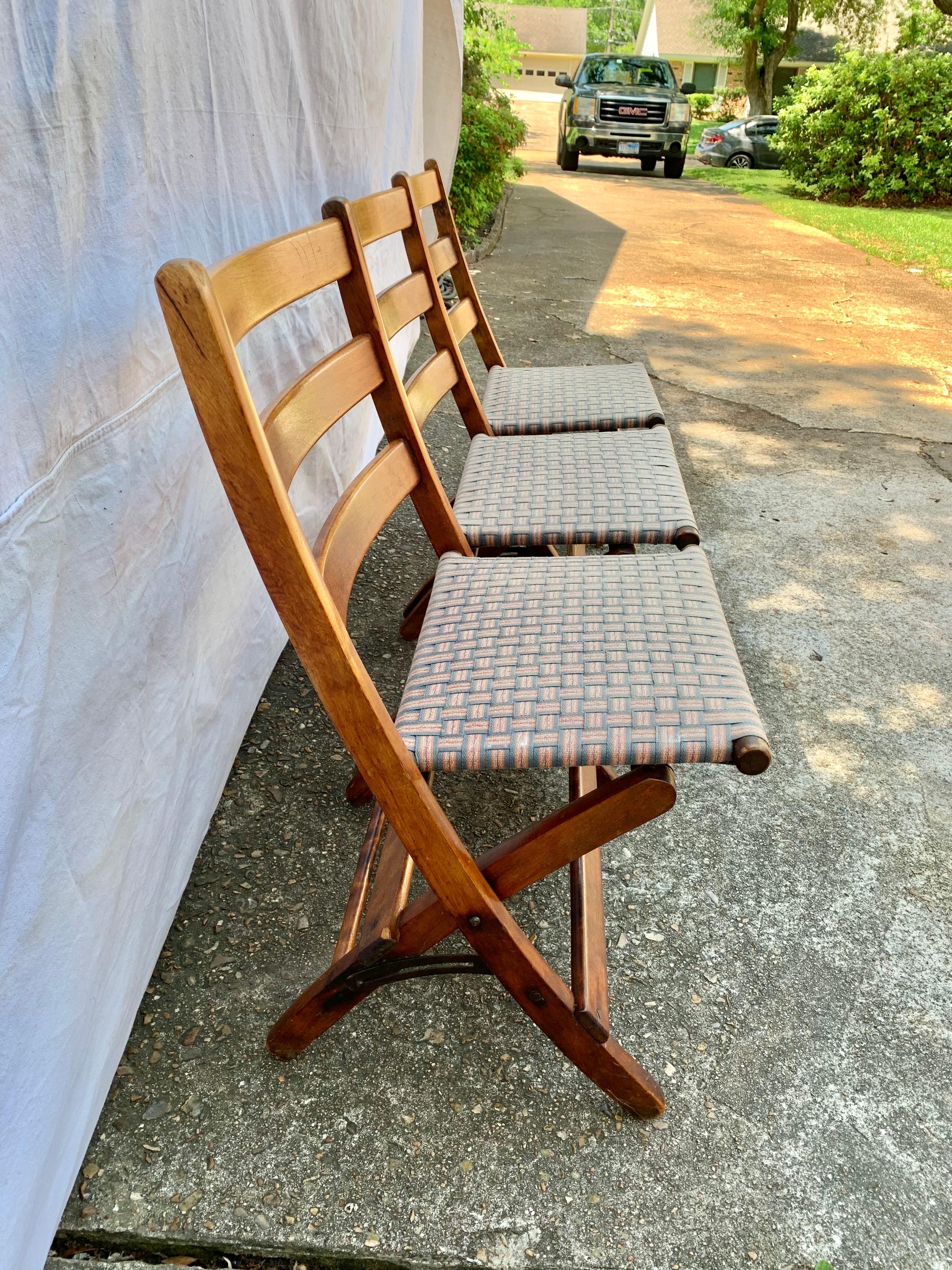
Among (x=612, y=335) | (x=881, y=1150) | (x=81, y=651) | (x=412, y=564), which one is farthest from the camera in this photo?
(x=612, y=335)

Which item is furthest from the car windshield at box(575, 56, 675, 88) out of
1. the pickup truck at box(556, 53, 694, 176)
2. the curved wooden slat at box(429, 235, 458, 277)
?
the curved wooden slat at box(429, 235, 458, 277)

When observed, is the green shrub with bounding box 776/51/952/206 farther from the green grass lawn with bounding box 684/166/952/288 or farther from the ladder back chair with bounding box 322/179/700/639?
the ladder back chair with bounding box 322/179/700/639

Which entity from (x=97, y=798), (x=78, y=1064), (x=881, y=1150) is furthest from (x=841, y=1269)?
(x=97, y=798)

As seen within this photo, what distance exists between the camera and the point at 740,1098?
1.38 m

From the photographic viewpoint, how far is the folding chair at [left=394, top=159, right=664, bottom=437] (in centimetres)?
227

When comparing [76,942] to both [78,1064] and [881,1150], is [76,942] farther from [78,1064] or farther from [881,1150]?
[881,1150]

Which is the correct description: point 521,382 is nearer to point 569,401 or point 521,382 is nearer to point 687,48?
point 569,401

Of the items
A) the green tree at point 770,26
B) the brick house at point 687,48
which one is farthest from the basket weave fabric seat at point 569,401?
the brick house at point 687,48

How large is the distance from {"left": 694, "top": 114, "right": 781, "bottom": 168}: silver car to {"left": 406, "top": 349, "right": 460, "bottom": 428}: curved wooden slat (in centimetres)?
1632

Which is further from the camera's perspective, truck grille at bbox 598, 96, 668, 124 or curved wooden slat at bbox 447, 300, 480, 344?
truck grille at bbox 598, 96, 668, 124

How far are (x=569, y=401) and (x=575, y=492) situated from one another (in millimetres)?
596

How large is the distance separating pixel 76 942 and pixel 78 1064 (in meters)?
0.17

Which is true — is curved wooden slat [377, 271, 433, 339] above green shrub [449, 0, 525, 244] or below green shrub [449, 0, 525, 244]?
below

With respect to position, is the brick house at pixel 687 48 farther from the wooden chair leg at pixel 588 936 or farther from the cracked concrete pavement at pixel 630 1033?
the wooden chair leg at pixel 588 936
